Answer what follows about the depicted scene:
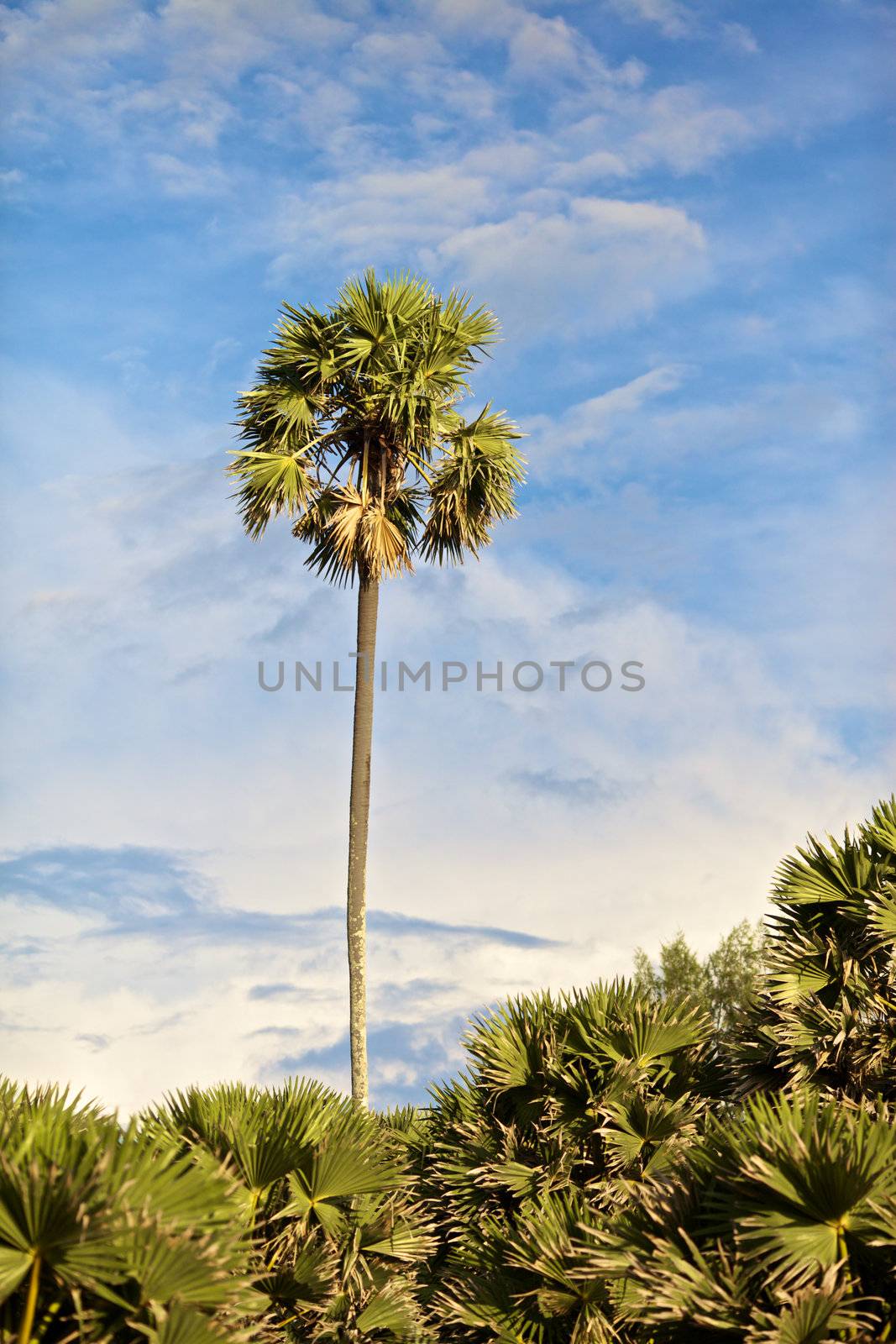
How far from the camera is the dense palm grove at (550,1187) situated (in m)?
4.85

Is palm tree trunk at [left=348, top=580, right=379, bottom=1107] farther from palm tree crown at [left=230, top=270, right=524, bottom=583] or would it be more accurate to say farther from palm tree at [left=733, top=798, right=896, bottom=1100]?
palm tree at [left=733, top=798, right=896, bottom=1100]

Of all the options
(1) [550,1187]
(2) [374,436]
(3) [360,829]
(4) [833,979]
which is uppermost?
(2) [374,436]

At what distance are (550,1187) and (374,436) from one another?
1324cm

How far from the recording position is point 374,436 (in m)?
19.8

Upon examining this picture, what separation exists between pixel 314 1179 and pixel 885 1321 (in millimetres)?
3434

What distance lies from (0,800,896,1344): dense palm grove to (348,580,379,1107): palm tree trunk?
5682mm

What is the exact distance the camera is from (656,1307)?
6262mm

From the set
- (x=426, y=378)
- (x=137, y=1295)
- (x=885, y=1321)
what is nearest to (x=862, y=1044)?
(x=885, y=1321)

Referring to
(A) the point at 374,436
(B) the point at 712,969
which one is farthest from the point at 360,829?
(B) the point at 712,969

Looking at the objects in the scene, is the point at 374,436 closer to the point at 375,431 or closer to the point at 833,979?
the point at 375,431

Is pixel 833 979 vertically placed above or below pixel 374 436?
below

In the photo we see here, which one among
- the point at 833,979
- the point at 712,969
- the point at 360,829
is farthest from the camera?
the point at 712,969

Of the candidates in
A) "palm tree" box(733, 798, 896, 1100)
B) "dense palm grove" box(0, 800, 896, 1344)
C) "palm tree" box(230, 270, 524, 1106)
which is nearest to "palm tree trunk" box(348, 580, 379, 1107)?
"palm tree" box(230, 270, 524, 1106)

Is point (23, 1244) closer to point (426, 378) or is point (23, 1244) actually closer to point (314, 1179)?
point (314, 1179)
